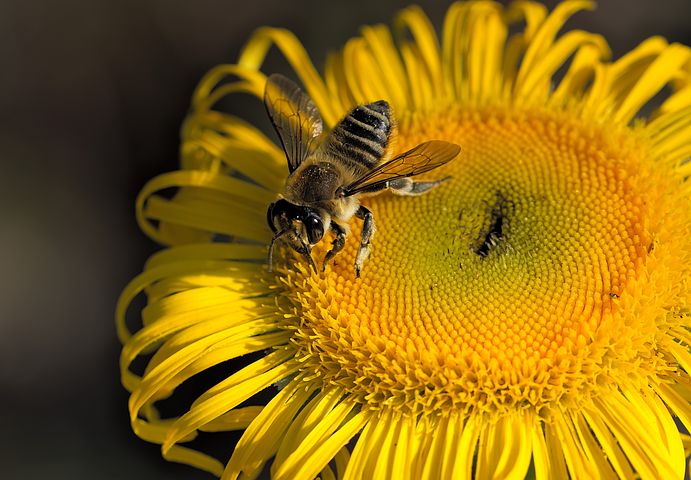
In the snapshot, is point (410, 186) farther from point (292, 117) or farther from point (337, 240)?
point (292, 117)

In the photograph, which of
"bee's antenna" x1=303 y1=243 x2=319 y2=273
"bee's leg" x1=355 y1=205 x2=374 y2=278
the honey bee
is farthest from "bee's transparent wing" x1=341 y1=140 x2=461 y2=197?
"bee's antenna" x1=303 y1=243 x2=319 y2=273

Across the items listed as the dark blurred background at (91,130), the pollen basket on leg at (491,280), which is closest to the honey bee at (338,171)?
the pollen basket on leg at (491,280)

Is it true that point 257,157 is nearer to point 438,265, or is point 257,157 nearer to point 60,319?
point 438,265

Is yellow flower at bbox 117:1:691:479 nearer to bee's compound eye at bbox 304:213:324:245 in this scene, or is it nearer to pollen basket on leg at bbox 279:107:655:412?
pollen basket on leg at bbox 279:107:655:412

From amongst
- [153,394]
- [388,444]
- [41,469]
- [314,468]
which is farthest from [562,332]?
[41,469]

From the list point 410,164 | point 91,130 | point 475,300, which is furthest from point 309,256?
point 91,130

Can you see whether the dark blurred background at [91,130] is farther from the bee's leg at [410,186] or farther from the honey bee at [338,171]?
the bee's leg at [410,186]

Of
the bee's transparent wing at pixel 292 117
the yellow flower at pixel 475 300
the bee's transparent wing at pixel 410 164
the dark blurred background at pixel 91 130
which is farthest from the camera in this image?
the dark blurred background at pixel 91 130
